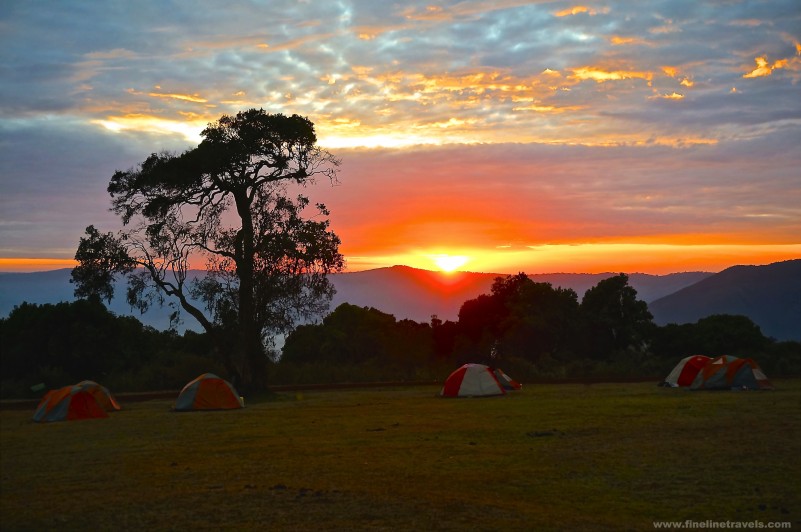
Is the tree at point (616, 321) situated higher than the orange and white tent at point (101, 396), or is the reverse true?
the tree at point (616, 321)

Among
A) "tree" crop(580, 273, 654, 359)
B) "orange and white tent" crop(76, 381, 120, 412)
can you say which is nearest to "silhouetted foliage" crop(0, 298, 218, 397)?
"orange and white tent" crop(76, 381, 120, 412)

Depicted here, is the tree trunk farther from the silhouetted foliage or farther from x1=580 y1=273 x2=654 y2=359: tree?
x1=580 y1=273 x2=654 y2=359: tree

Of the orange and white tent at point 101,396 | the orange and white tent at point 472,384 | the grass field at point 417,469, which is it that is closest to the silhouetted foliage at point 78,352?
the orange and white tent at point 101,396

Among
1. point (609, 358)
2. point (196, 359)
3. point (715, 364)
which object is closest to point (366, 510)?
point (715, 364)

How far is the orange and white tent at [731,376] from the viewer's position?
33.2 metres

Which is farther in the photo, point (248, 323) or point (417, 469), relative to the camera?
point (248, 323)

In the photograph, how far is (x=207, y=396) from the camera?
32812 millimetres

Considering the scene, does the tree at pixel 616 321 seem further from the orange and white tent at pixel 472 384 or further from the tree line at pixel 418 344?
the orange and white tent at pixel 472 384

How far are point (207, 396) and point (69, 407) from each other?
5.43 meters

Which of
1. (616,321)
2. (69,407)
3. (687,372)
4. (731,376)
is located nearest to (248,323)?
(69,407)

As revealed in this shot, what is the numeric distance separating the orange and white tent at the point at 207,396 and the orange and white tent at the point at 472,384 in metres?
9.45

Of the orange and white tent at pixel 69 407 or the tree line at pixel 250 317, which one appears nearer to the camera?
the orange and white tent at pixel 69 407

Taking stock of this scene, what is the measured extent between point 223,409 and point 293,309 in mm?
9957

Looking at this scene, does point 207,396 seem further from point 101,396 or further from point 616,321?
point 616,321
